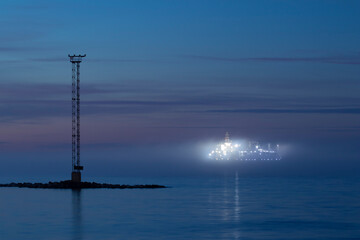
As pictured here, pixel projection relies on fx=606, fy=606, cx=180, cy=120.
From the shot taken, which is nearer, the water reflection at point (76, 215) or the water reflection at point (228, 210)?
the water reflection at point (76, 215)

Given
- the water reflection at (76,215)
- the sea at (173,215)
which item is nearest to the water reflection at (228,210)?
the sea at (173,215)

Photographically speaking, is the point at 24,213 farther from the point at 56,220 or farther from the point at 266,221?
the point at 266,221

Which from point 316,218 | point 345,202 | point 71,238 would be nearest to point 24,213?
point 71,238

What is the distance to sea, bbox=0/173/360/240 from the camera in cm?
6009

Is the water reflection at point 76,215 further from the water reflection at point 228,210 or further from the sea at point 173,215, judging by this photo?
the water reflection at point 228,210

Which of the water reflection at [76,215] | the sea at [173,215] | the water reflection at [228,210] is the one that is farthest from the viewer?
the water reflection at [228,210]

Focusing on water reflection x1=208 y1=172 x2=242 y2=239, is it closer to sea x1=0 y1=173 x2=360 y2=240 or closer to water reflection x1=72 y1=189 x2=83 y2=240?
sea x1=0 y1=173 x2=360 y2=240

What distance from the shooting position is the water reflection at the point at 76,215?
193 ft

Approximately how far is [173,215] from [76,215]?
11.8 m

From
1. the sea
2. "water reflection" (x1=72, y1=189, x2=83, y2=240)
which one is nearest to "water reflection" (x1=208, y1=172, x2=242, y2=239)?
the sea

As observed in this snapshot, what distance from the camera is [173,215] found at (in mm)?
74750

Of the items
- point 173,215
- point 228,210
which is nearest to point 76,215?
point 173,215

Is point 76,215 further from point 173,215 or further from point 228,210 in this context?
point 228,210

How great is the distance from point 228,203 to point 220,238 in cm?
3342
